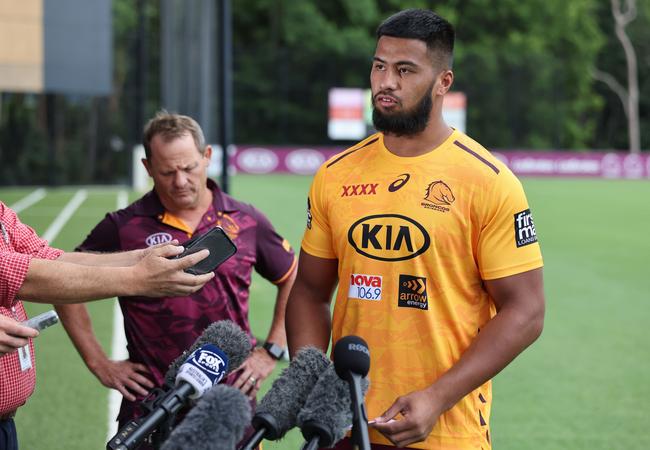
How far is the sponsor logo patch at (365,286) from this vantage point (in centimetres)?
342

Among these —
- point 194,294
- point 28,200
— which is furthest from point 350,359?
point 28,200

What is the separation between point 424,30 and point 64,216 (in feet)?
67.7

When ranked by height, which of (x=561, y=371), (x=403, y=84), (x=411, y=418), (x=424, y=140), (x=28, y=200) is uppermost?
(x=403, y=84)

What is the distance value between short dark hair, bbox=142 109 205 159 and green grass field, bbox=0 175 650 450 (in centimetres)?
294

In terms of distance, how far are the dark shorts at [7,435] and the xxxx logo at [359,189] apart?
5.26ft

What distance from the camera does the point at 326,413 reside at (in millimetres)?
2561

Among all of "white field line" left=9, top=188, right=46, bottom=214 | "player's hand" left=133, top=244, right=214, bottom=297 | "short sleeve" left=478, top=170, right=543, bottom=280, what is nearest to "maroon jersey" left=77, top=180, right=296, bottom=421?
"player's hand" left=133, top=244, right=214, bottom=297

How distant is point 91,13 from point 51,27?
143cm

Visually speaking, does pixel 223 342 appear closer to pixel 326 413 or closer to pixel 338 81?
pixel 326 413

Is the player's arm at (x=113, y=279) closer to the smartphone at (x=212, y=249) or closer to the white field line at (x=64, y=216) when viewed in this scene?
the smartphone at (x=212, y=249)

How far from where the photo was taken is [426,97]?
3.44 meters

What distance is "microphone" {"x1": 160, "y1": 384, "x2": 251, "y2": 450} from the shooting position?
93.8 inches

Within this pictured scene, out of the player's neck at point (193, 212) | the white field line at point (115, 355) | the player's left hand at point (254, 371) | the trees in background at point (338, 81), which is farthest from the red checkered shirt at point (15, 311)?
the trees in background at point (338, 81)

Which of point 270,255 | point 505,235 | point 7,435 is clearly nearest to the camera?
point 505,235
